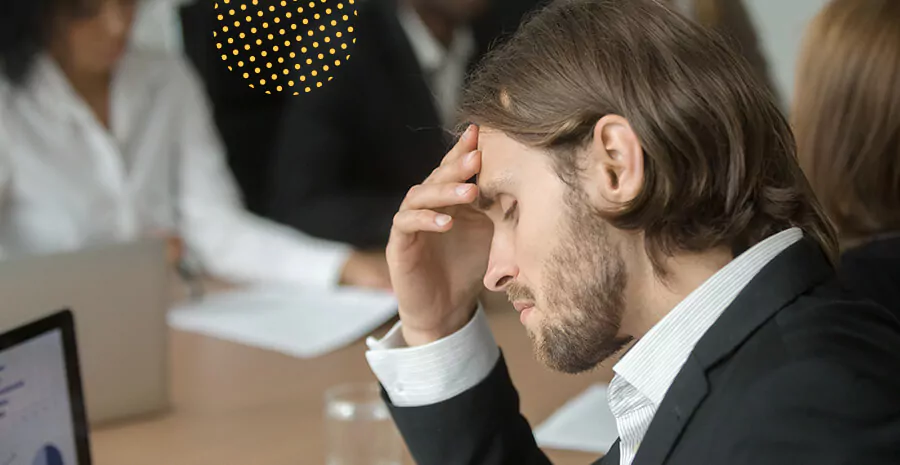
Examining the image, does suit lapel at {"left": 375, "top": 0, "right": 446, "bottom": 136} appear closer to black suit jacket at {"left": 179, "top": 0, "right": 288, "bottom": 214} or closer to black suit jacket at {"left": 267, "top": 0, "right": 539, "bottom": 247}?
black suit jacket at {"left": 267, "top": 0, "right": 539, "bottom": 247}

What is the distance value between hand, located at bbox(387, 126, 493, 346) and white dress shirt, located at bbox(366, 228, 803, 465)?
0.03 meters

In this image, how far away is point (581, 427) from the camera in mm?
1191

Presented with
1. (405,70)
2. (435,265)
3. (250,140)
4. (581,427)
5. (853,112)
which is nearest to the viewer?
(435,265)

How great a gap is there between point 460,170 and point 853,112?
0.68 m

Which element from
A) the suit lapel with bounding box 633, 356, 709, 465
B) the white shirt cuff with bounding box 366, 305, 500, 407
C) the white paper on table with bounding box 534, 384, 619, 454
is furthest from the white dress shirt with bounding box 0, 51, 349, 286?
the suit lapel with bounding box 633, 356, 709, 465

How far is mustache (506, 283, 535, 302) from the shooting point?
0.85 m

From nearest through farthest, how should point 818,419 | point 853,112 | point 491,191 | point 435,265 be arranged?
point 818,419 < point 491,191 < point 435,265 < point 853,112

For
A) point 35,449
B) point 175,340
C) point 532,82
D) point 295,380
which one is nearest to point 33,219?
point 175,340

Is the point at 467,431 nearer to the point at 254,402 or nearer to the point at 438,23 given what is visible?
the point at 254,402

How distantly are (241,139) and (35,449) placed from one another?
1866 millimetres

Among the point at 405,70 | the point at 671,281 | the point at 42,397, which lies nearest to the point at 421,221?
the point at 671,281

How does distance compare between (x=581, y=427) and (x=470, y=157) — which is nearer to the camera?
(x=470, y=157)

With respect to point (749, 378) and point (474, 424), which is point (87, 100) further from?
point (749, 378)

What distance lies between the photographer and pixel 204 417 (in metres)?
1.23
